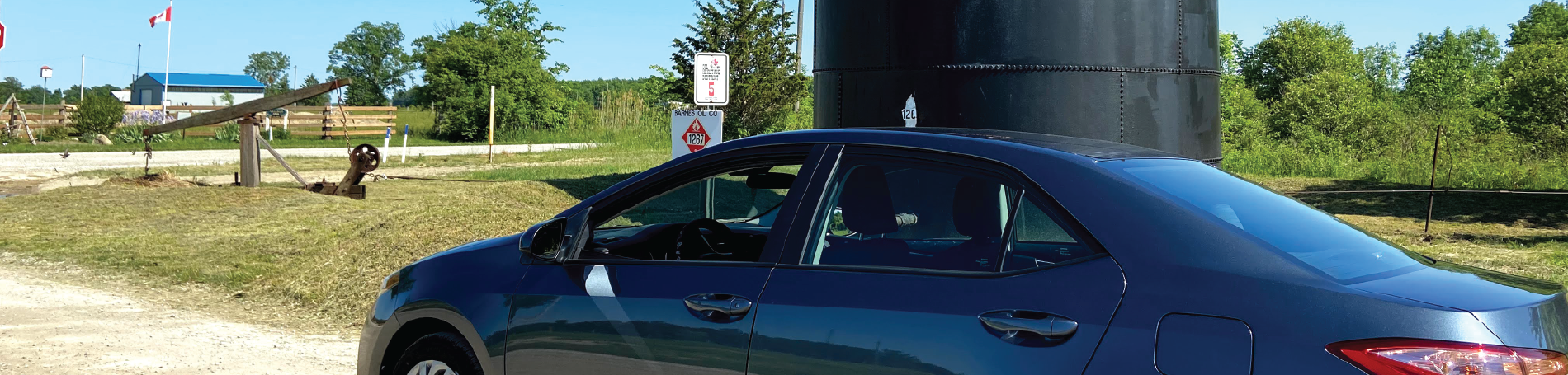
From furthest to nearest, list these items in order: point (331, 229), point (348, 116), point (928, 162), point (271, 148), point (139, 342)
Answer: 1. point (348, 116)
2. point (271, 148)
3. point (331, 229)
4. point (139, 342)
5. point (928, 162)

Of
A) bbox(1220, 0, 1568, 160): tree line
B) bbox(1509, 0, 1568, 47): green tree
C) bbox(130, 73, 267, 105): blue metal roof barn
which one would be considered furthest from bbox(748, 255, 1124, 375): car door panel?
bbox(130, 73, 267, 105): blue metal roof barn

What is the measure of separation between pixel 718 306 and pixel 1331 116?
37058 millimetres

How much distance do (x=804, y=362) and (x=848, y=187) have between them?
646mm

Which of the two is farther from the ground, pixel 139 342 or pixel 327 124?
pixel 327 124

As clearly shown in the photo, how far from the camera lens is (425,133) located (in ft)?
135

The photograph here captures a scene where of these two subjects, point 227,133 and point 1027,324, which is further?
point 227,133

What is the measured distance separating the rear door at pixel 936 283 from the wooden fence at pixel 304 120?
33.2m

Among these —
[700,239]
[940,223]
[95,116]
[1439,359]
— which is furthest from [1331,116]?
[1439,359]

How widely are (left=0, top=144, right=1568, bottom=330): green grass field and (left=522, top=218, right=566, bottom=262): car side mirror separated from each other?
4486 millimetres

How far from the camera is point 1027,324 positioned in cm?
283

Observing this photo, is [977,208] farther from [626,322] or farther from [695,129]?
[695,129]

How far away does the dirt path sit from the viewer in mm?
6387

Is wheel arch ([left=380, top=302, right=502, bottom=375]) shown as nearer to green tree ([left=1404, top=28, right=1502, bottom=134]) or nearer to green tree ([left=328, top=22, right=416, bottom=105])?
green tree ([left=1404, top=28, right=1502, bottom=134])

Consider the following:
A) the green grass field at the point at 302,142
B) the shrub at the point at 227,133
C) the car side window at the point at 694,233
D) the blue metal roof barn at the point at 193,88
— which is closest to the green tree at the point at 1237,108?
the green grass field at the point at 302,142
